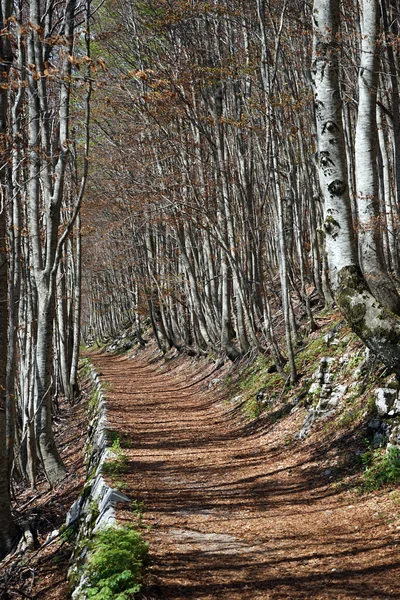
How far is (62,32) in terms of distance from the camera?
9.98 metres

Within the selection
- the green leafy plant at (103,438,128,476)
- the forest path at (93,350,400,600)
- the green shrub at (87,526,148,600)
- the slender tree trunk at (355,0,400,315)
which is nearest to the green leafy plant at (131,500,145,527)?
the forest path at (93,350,400,600)

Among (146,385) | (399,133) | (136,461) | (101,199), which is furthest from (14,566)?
(101,199)

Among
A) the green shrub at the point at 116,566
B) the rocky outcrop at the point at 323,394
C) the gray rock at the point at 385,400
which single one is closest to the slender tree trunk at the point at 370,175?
the gray rock at the point at 385,400

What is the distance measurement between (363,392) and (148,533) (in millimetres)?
3644

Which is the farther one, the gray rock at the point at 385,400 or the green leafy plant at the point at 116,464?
the green leafy plant at the point at 116,464

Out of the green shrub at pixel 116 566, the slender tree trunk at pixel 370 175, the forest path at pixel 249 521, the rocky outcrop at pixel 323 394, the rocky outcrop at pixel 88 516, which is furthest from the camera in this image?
the rocky outcrop at pixel 323 394

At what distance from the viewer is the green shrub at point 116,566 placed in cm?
373

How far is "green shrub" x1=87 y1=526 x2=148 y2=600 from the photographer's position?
3728 mm

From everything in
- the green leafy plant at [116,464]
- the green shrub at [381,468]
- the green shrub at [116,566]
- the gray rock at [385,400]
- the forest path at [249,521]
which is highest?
the gray rock at [385,400]

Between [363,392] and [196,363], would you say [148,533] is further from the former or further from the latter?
[196,363]

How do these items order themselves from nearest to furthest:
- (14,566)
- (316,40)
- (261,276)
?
(316,40)
(14,566)
(261,276)

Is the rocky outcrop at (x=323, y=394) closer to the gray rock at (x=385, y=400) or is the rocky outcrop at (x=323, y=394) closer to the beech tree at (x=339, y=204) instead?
the gray rock at (x=385, y=400)

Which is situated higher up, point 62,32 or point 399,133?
point 62,32

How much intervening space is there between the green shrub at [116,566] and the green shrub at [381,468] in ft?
8.92
